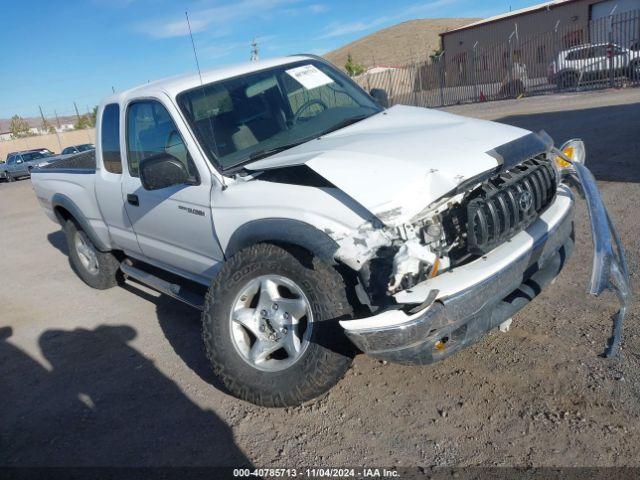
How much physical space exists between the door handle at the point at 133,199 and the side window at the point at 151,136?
0.17 meters

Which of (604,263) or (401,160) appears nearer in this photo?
(604,263)

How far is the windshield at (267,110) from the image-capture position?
3805 mm

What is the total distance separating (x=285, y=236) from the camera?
306 centimetres

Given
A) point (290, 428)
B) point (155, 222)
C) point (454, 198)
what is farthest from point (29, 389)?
point (454, 198)

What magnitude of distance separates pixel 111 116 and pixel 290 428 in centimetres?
318

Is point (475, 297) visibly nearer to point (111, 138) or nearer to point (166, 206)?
point (166, 206)

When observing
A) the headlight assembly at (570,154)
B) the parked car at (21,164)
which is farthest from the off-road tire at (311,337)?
the parked car at (21,164)

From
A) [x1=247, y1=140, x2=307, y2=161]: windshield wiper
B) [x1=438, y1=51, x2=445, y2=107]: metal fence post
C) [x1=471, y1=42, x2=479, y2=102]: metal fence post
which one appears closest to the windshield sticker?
[x1=247, y1=140, x2=307, y2=161]: windshield wiper

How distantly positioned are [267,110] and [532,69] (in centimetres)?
2309

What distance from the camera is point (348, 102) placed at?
4.48m

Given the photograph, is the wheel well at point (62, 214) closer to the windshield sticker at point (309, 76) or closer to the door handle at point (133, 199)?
the door handle at point (133, 199)

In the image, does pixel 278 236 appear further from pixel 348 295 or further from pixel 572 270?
pixel 572 270

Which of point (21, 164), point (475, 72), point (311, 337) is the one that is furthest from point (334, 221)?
point (21, 164)

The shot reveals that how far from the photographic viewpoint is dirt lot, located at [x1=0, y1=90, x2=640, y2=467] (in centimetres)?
282
